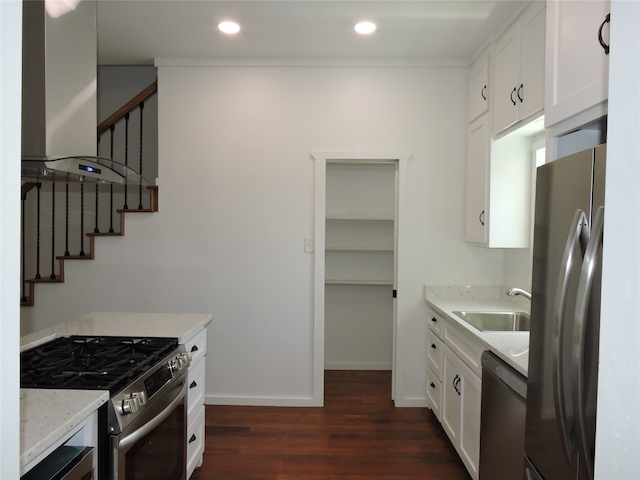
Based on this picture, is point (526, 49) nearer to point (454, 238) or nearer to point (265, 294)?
point (454, 238)

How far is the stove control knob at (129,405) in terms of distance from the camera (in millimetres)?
1433

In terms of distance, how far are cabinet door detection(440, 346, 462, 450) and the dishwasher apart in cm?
50

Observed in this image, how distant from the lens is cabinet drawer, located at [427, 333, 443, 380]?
301cm

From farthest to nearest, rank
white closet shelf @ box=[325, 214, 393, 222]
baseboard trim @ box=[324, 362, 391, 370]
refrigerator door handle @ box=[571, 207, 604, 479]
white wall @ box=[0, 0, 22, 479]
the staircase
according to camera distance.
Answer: baseboard trim @ box=[324, 362, 391, 370] < white closet shelf @ box=[325, 214, 393, 222] < the staircase < refrigerator door handle @ box=[571, 207, 604, 479] < white wall @ box=[0, 0, 22, 479]

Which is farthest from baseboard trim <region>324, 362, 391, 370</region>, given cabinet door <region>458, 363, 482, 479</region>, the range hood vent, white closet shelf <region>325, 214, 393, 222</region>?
the range hood vent

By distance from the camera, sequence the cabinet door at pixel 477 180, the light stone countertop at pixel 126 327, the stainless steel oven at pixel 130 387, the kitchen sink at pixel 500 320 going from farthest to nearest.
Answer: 1. the cabinet door at pixel 477 180
2. the kitchen sink at pixel 500 320
3. the light stone countertop at pixel 126 327
4. the stainless steel oven at pixel 130 387

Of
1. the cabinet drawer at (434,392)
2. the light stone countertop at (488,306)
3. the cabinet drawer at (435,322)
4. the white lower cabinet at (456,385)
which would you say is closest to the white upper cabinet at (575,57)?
the light stone countertop at (488,306)

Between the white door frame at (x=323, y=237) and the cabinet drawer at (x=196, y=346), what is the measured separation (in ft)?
3.71

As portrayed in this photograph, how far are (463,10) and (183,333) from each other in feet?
8.20

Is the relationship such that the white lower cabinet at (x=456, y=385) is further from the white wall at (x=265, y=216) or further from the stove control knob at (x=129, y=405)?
the stove control knob at (x=129, y=405)

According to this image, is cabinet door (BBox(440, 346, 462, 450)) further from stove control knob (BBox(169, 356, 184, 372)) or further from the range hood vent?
the range hood vent

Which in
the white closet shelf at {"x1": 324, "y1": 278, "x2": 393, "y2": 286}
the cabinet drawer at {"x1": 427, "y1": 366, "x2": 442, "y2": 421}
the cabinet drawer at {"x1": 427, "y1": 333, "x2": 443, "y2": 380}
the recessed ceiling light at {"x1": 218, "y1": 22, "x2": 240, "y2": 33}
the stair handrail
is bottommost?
the cabinet drawer at {"x1": 427, "y1": 366, "x2": 442, "y2": 421}

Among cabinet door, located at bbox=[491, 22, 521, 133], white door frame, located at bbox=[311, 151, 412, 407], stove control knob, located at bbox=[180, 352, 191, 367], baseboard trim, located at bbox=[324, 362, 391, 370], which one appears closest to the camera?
stove control knob, located at bbox=[180, 352, 191, 367]

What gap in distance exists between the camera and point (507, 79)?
2.61 meters
